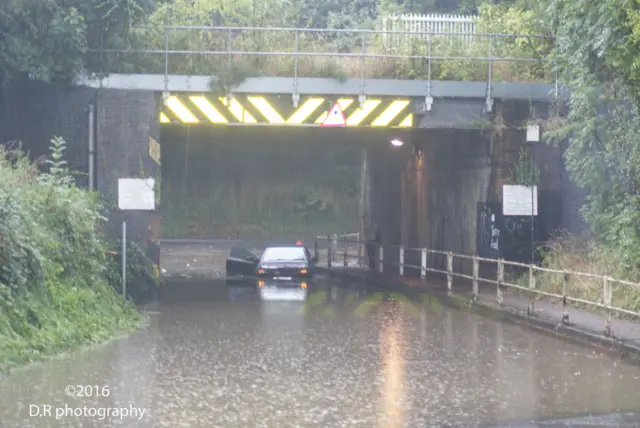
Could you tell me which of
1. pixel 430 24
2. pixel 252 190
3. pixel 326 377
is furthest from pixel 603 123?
pixel 252 190

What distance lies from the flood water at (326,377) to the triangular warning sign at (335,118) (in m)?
6.28

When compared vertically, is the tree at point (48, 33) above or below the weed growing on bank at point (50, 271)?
above

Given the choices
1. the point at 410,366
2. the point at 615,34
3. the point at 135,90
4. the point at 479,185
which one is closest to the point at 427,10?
the point at 479,185

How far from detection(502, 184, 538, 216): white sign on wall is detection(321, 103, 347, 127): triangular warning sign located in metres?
4.36

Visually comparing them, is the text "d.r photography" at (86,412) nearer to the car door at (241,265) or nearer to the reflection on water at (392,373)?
the reflection on water at (392,373)

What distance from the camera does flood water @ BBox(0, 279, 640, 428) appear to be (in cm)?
1112

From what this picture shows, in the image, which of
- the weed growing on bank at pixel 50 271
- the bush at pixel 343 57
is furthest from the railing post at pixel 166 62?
the weed growing on bank at pixel 50 271

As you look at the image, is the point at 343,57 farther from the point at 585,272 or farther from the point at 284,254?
the point at 585,272

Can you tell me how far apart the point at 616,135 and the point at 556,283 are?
3323 millimetres

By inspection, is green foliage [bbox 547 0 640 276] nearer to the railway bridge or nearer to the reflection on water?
the railway bridge

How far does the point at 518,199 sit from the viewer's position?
26.4 metres

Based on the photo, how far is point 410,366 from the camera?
1479 centimetres

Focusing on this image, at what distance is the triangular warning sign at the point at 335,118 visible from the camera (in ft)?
84.8

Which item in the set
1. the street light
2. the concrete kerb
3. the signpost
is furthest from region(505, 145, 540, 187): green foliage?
the signpost
